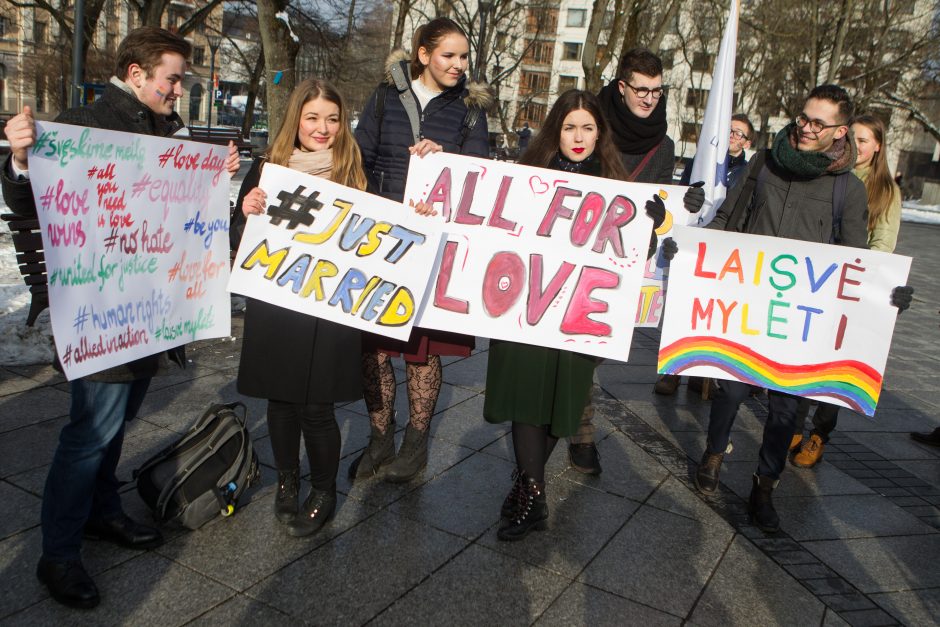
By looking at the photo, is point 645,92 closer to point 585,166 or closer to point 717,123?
point 585,166

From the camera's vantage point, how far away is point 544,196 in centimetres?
345

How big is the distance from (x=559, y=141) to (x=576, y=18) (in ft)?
252

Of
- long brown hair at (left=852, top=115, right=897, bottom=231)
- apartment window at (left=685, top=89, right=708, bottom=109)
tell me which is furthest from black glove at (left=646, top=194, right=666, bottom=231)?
apartment window at (left=685, top=89, right=708, bottom=109)

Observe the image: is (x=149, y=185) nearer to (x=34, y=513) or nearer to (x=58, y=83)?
(x=34, y=513)

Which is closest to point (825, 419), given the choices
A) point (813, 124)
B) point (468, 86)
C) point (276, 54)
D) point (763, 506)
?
point (763, 506)

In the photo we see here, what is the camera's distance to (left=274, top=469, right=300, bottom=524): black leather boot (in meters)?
3.42

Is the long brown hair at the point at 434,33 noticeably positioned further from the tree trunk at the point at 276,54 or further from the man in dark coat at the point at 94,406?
the tree trunk at the point at 276,54

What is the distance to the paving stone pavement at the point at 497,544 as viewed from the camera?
2.92m

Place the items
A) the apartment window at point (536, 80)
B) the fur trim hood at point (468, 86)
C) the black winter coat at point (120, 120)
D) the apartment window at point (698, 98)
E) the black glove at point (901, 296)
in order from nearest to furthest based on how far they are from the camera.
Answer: the black winter coat at point (120, 120) → the black glove at point (901, 296) → the fur trim hood at point (468, 86) → the apartment window at point (698, 98) → the apartment window at point (536, 80)

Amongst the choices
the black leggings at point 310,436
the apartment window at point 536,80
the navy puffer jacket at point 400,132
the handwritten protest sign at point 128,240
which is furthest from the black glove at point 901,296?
the apartment window at point 536,80

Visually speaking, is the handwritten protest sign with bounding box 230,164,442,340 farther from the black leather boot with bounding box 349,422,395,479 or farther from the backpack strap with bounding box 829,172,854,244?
the backpack strap with bounding box 829,172,854,244

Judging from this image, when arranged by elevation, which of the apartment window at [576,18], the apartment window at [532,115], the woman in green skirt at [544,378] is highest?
the apartment window at [576,18]

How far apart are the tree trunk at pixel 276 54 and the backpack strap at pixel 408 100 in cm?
751

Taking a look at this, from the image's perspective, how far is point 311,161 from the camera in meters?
3.24
